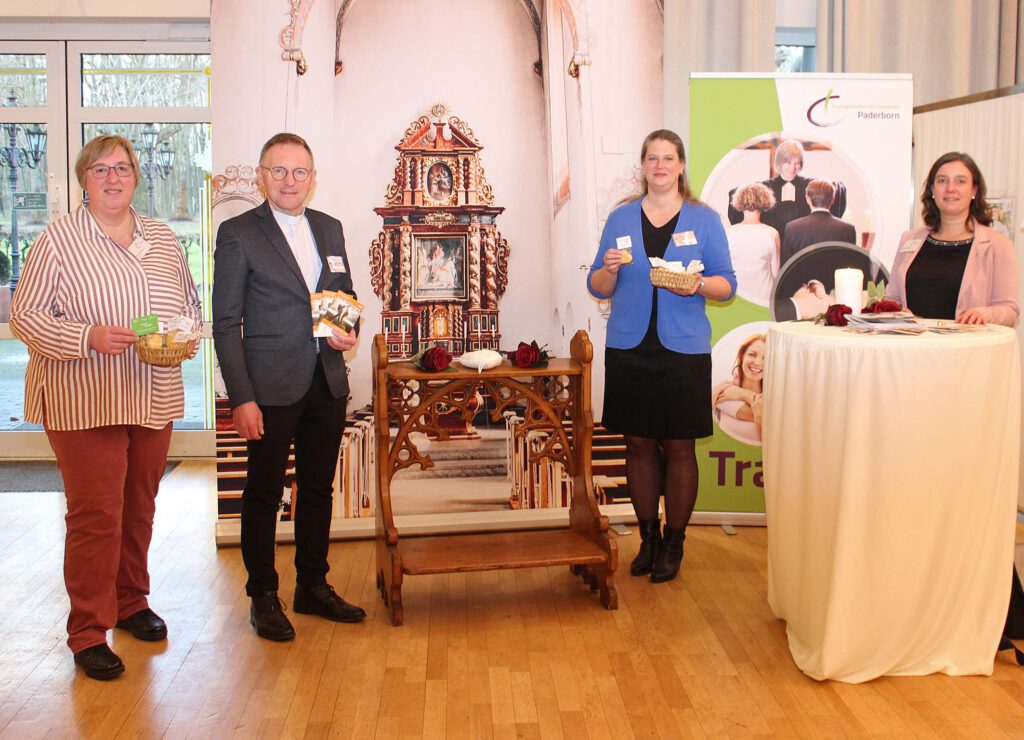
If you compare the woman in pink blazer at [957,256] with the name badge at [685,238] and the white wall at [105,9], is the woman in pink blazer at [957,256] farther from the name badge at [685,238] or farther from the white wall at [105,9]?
the white wall at [105,9]

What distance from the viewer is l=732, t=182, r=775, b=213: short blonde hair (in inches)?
152

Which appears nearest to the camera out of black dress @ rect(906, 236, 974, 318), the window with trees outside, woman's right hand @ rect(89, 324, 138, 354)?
woman's right hand @ rect(89, 324, 138, 354)

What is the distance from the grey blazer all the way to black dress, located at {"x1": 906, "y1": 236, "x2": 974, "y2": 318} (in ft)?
6.54

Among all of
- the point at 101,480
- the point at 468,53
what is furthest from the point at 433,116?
the point at 101,480

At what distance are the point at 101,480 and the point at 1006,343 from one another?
2.44 meters

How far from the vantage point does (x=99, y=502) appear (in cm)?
264

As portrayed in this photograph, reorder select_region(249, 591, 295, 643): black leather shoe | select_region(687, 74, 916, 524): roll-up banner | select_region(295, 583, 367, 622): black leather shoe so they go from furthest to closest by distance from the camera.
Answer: select_region(687, 74, 916, 524): roll-up banner → select_region(295, 583, 367, 622): black leather shoe → select_region(249, 591, 295, 643): black leather shoe

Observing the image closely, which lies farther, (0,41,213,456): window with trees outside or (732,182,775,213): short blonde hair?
(0,41,213,456): window with trees outside

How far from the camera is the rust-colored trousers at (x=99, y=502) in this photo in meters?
2.62

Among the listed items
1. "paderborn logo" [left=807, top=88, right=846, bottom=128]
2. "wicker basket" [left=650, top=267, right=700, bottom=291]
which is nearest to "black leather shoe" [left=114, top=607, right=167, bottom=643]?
"wicker basket" [left=650, top=267, right=700, bottom=291]

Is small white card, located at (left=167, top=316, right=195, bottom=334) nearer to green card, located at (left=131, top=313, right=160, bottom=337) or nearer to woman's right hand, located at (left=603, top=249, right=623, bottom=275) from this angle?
green card, located at (left=131, top=313, right=160, bottom=337)

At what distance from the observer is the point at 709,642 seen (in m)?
2.88

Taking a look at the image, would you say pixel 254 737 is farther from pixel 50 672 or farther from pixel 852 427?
pixel 852 427

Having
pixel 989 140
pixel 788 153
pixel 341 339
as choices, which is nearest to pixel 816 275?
pixel 788 153
